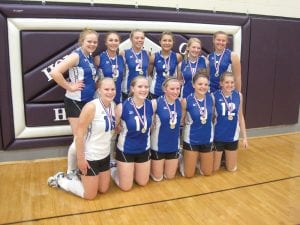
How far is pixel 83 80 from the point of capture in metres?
3.06

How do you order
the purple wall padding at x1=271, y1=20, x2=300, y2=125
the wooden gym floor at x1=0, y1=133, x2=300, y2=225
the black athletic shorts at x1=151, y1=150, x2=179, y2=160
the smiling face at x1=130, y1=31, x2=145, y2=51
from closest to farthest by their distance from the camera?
1. the wooden gym floor at x1=0, y1=133, x2=300, y2=225
2. the black athletic shorts at x1=151, y1=150, x2=179, y2=160
3. the smiling face at x1=130, y1=31, x2=145, y2=51
4. the purple wall padding at x1=271, y1=20, x2=300, y2=125

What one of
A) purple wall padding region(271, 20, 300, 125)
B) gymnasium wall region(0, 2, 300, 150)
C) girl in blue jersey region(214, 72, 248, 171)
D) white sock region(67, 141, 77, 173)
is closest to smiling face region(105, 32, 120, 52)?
Answer: gymnasium wall region(0, 2, 300, 150)

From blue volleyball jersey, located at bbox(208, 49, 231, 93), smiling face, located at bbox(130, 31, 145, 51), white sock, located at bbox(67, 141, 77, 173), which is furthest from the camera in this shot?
blue volleyball jersey, located at bbox(208, 49, 231, 93)

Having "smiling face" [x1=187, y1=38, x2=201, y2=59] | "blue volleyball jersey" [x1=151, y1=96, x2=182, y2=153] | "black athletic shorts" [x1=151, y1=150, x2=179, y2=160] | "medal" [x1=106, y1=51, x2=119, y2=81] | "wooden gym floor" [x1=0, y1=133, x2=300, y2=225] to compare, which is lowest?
"wooden gym floor" [x1=0, y1=133, x2=300, y2=225]

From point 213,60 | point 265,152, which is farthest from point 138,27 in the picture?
point 265,152

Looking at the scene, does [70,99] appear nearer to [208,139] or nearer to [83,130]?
[83,130]

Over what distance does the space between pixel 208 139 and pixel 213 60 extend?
34.2 inches

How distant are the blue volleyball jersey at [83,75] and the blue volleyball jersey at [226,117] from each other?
1257 millimetres

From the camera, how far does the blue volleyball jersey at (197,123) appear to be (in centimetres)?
320

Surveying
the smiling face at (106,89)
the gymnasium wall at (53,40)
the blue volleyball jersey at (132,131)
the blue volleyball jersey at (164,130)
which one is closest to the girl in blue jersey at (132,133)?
the blue volleyball jersey at (132,131)

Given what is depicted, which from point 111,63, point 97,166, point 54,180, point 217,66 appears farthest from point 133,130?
point 217,66

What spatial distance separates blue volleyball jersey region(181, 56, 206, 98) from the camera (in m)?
3.43

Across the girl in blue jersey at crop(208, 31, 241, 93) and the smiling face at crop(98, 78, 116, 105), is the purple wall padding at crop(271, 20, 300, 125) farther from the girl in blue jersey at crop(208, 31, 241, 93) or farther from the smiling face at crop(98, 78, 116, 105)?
the smiling face at crop(98, 78, 116, 105)

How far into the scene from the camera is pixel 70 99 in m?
3.08
